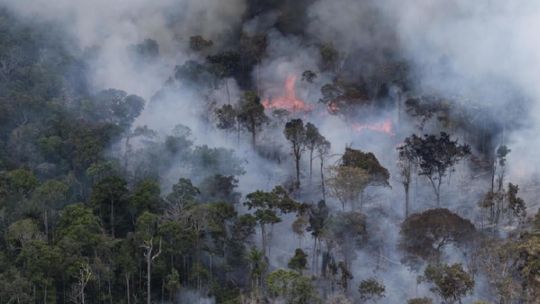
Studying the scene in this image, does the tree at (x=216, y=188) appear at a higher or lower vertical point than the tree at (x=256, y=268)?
higher

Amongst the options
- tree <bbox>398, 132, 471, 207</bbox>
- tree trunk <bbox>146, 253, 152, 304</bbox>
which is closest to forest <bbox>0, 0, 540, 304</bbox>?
tree <bbox>398, 132, 471, 207</bbox>

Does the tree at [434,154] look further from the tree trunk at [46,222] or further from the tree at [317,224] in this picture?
the tree trunk at [46,222]

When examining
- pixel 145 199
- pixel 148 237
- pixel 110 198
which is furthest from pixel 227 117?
pixel 148 237

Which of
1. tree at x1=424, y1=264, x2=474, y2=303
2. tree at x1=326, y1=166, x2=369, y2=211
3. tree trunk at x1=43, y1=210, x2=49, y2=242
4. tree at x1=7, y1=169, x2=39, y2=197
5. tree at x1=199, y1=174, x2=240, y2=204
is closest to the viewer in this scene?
tree at x1=424, y1=264, x2=474, y2=303

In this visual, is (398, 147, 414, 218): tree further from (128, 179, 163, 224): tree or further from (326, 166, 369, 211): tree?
(128, 179, 163, 224): tree

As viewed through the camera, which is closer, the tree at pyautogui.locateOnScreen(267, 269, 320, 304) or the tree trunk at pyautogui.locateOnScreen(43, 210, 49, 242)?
the tree at pyautogui.locateOnScreen(267, 269, 320, 304)

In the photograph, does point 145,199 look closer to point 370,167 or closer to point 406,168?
point 370,167

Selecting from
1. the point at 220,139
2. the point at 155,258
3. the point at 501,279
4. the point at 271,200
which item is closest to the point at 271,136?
the point at 220,139

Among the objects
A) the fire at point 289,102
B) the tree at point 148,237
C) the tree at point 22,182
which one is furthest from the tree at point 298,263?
the fire at point 289,102
